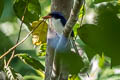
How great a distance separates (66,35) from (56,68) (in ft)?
1.12

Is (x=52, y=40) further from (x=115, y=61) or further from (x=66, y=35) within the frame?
(x=115, y=61)

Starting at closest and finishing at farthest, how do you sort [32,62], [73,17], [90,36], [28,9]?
1. [90,36]
2. [73,17]
3. [32,62]
4. [28,9]

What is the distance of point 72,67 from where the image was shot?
367 mm

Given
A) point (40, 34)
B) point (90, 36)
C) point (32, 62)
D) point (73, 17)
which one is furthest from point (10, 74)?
point (90, 36)

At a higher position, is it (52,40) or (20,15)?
(20,15)

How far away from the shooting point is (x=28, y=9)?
1.51 metres

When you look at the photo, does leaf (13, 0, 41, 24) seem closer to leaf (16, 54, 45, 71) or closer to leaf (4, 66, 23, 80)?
leaf (16, 54, 45, 71)

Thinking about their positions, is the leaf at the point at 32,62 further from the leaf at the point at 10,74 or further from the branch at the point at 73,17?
the branch at the point at 73,17

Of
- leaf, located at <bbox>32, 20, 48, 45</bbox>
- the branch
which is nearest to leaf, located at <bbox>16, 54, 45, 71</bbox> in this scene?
leaf, located at <bbox>32, 20, 48, 45</bbox>

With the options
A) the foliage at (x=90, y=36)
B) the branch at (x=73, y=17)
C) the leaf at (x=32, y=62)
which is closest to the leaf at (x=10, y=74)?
the foliage at (x=90, y=36)

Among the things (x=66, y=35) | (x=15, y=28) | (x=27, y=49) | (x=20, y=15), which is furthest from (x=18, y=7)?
(x=15, y=28)

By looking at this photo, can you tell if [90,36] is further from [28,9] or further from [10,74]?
[28,9]

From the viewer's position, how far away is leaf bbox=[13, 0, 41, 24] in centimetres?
146

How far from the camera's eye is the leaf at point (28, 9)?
1.46 meters
